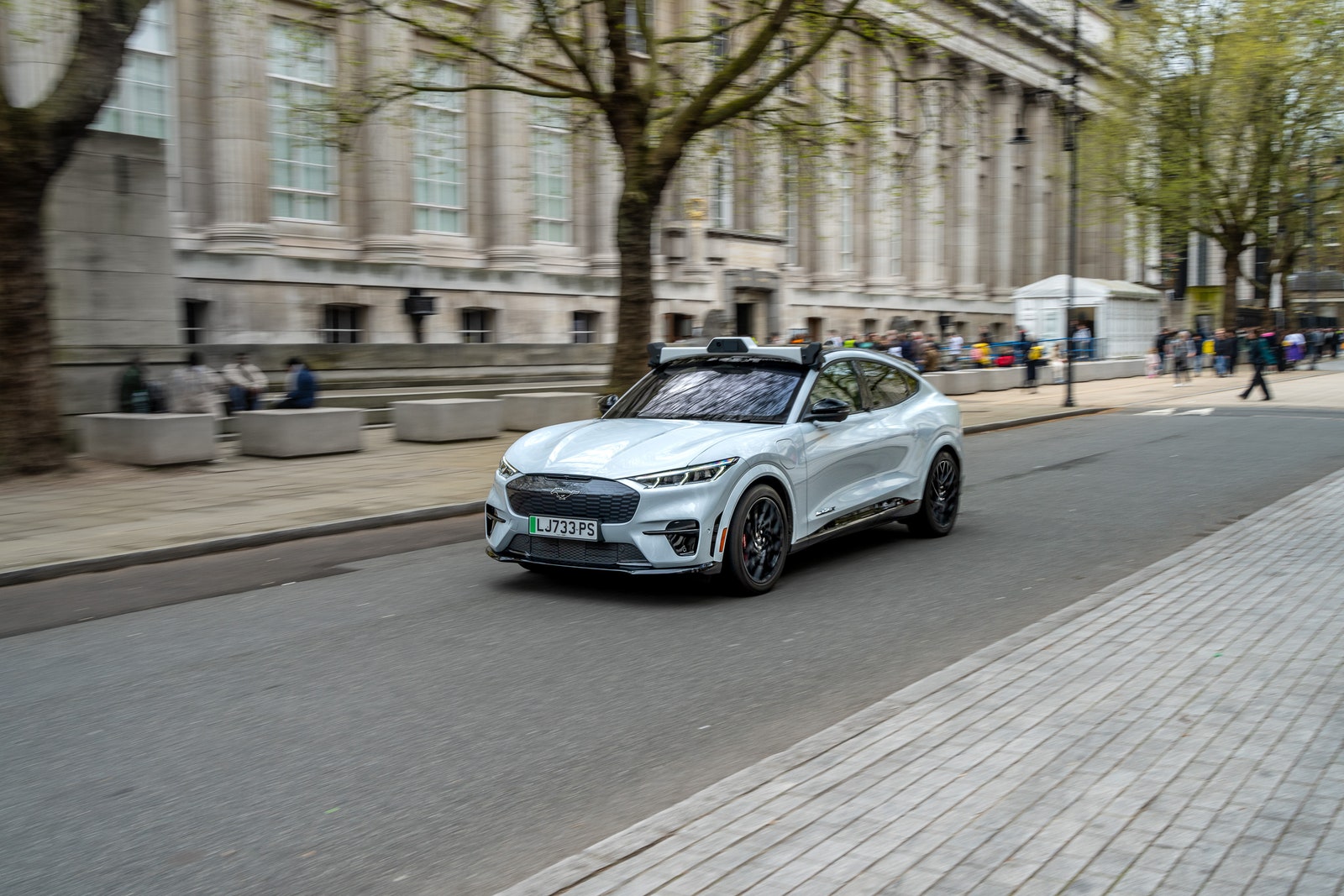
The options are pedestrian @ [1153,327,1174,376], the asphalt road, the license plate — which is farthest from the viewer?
pedestrian @ [1153,327,1174,376]

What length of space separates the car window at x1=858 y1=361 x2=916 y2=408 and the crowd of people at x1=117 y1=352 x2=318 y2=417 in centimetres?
1105

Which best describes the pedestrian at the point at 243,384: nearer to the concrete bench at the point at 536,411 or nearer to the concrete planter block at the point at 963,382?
the concrete bench at the point at 536,411

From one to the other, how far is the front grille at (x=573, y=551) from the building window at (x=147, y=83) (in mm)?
21701

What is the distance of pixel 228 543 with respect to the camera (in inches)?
394

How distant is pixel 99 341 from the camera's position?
1752 centimetres

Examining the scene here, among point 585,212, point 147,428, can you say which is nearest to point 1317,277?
point 585,212

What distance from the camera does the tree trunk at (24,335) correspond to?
13.3 metres

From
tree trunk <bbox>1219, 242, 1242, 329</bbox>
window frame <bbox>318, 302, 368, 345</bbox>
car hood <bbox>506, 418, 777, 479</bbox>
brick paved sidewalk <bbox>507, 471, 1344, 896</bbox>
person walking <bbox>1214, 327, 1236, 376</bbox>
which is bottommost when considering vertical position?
brick paved sidewalk <bbox>507, 471, 1344, 896</bbox>

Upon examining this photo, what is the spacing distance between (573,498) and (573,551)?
33cm

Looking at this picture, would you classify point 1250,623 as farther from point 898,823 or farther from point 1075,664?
point 898,823

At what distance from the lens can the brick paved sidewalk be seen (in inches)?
136

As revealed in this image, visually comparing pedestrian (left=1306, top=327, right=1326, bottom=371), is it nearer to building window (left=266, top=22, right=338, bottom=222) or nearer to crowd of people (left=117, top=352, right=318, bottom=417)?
building window (left=266, top=22, right=338, bottom=222)

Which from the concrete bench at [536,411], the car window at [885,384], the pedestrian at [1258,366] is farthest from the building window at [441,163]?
the car window at [885,384]

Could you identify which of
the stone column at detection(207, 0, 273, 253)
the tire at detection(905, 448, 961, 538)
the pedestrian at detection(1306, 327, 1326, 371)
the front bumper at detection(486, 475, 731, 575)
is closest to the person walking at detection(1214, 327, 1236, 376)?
the pedestrian at detection(1306, 327, 1326, 371)
